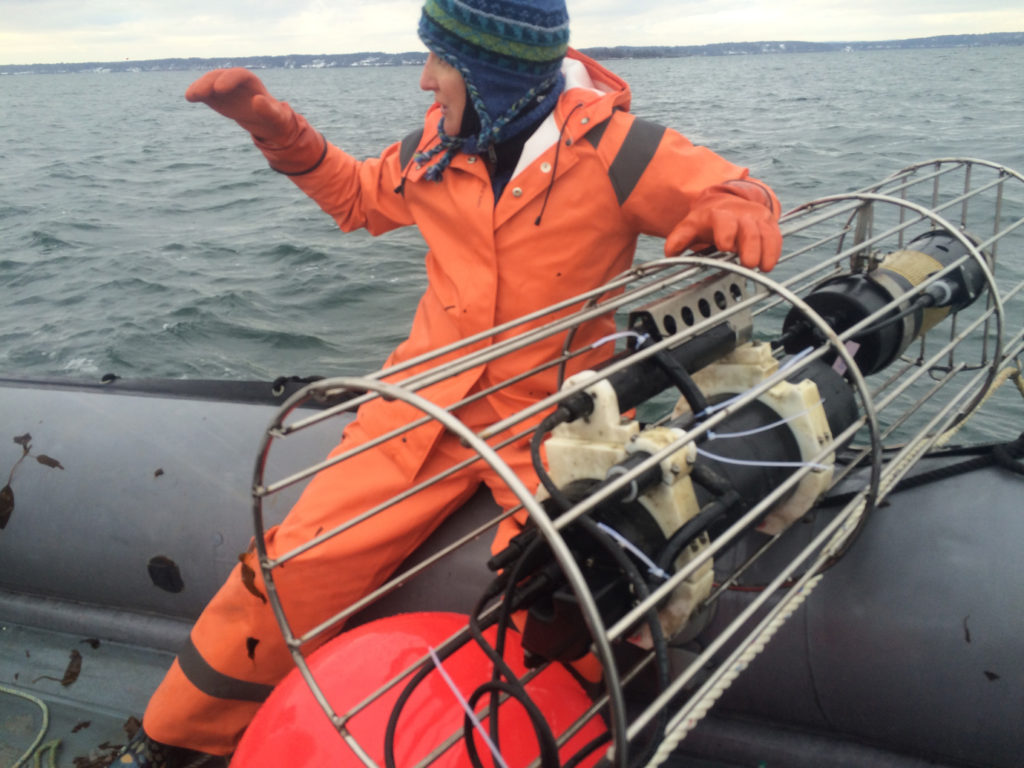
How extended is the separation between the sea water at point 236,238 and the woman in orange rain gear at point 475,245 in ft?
5.93

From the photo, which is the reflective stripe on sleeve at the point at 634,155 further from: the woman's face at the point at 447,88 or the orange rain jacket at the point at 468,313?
the woman's face at the point at 447,88

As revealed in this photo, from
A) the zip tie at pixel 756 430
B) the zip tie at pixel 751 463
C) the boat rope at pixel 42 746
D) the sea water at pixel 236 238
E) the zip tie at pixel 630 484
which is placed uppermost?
the zip tie at pixel 630 484

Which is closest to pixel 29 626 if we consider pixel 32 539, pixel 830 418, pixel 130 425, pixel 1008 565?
pixel 32 539

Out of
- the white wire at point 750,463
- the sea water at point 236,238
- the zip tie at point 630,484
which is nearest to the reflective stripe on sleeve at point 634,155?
the white wire at point 750,463

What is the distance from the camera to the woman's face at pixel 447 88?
5.42 ft

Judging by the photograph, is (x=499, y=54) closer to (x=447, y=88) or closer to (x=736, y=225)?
A: (x=447, y=88)

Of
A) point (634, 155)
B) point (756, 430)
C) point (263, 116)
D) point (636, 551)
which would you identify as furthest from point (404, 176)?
point (636, 551)

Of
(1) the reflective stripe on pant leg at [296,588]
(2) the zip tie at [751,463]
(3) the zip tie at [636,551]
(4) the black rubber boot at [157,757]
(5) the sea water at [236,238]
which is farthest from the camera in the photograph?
(5) the sea water at [236,238]

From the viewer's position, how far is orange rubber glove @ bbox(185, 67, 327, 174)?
1.85m

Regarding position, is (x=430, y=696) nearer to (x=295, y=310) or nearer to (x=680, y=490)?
(x=680, y=490)

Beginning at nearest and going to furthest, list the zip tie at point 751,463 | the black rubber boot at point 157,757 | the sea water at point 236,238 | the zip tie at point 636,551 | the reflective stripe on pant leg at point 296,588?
the zip tie at point 636,551, the zip tie at point 751,463, the reflective stripe on pant leg at point 296,588, the black rubber boot at point 157,757, the sea water at point 236,238

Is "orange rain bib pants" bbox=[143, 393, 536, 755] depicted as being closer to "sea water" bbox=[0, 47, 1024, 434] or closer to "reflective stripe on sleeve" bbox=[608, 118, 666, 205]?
"reflective stripe on sleeve" bbox=[608, 118, 666, 205]

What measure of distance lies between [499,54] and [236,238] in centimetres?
595

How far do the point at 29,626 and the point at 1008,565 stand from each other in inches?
102
